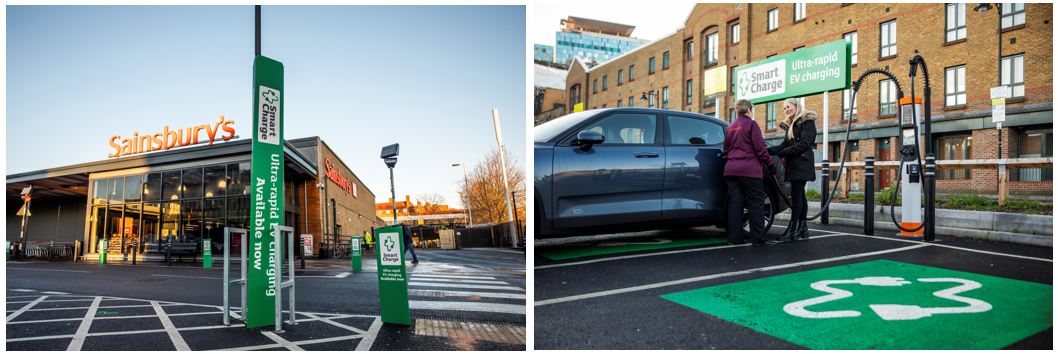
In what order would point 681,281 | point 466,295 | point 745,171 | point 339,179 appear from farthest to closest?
point 339,179 → point 466,295 → point 745,171 → point 681,281

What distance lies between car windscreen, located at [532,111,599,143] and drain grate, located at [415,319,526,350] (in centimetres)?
165

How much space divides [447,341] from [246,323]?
1874 millimetres

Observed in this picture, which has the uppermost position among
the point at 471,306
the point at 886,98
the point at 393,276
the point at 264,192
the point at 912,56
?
the point at 912,56

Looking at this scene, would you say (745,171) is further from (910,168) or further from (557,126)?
(910,168)

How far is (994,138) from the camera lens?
20.5 metres

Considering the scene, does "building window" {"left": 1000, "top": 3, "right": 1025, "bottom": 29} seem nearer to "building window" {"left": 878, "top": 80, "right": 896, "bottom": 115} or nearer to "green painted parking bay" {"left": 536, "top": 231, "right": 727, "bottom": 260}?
"building window" {"left": 878, "top": 80, "right": 896, "bottom": 115}

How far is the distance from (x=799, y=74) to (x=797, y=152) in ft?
26.2

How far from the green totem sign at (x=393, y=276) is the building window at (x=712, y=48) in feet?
104

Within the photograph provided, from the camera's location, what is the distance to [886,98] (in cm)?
2394

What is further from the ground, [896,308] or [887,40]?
[887,40]

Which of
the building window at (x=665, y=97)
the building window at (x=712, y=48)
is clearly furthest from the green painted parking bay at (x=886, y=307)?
the building window at (x=665, y=97)

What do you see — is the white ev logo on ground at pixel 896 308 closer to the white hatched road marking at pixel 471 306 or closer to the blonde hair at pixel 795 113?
the blonde hair at pixel 795 113

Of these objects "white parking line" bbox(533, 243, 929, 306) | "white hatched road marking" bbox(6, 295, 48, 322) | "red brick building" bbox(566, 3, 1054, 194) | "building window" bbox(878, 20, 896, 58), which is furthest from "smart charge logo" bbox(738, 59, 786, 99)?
"white hatched road marking" bbox(6, 295, 48, 322)

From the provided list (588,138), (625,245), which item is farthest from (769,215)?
(588,138)
